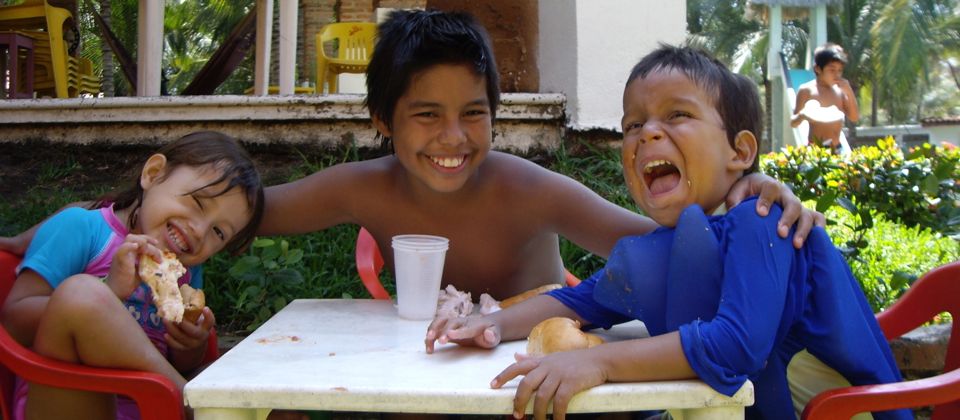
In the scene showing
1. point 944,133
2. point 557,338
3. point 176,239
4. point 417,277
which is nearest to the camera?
point 557,338

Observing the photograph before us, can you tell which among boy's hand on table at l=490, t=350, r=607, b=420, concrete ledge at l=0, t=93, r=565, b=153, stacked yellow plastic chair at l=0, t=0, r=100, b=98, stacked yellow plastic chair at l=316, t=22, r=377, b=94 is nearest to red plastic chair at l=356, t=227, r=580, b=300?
boy's hand on table at l=490, t=350, r=607, b=420

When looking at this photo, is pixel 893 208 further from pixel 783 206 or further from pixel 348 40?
pixel 348 40

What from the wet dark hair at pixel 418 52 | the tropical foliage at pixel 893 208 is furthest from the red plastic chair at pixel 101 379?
the tropical foliage at pixel 893 208

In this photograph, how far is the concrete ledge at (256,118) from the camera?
3.91 m

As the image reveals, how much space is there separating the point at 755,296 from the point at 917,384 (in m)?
0.30

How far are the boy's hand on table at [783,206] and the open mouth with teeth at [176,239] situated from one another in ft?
3.79

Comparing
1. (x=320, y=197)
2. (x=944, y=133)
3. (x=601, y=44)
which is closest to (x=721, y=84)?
(x=320, y=197)

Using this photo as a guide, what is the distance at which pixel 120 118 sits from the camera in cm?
405

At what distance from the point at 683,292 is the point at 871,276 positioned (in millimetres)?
2393

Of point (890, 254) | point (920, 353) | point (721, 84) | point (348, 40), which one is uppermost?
point (348, 40)

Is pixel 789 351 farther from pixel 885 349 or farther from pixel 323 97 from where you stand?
pixel 323 97

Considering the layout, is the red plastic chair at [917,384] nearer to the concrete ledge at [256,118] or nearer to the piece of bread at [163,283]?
the piece of bread at [163,283]

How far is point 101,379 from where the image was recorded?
1.34m

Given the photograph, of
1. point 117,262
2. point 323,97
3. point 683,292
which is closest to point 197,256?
point 117,262
